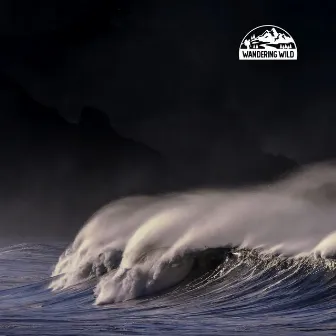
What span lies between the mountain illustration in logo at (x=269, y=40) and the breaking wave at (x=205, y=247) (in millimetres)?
38523

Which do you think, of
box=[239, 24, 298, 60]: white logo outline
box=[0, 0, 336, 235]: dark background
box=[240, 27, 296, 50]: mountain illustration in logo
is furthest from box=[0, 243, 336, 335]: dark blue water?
box=[0, 0, 336, 235]: dark background

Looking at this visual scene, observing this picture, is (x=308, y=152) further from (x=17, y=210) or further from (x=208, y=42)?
(x=17, y=210)

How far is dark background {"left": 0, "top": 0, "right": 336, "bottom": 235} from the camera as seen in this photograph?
234 ft

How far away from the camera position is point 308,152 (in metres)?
66.1

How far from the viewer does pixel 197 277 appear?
16.7 metres

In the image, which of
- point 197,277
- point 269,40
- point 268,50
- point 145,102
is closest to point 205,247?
point 197,277

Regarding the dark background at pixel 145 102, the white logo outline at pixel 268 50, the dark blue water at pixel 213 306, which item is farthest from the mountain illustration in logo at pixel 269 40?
the dark blue water at pixel 213 306

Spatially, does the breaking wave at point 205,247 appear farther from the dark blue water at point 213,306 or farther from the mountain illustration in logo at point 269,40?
the mountain illustration in logo at point 269,40

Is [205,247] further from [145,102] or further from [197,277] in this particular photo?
[145,102]

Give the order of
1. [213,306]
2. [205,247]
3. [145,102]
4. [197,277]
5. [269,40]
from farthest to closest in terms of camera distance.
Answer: [145,102]
[269,40]
[205,247]
[197,277]
[213,306]

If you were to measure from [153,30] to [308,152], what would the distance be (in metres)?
22.3

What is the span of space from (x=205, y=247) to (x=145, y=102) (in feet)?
219

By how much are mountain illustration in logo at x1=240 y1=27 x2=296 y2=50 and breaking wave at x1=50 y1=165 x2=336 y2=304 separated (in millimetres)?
38523

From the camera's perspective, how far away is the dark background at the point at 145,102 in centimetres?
7144
